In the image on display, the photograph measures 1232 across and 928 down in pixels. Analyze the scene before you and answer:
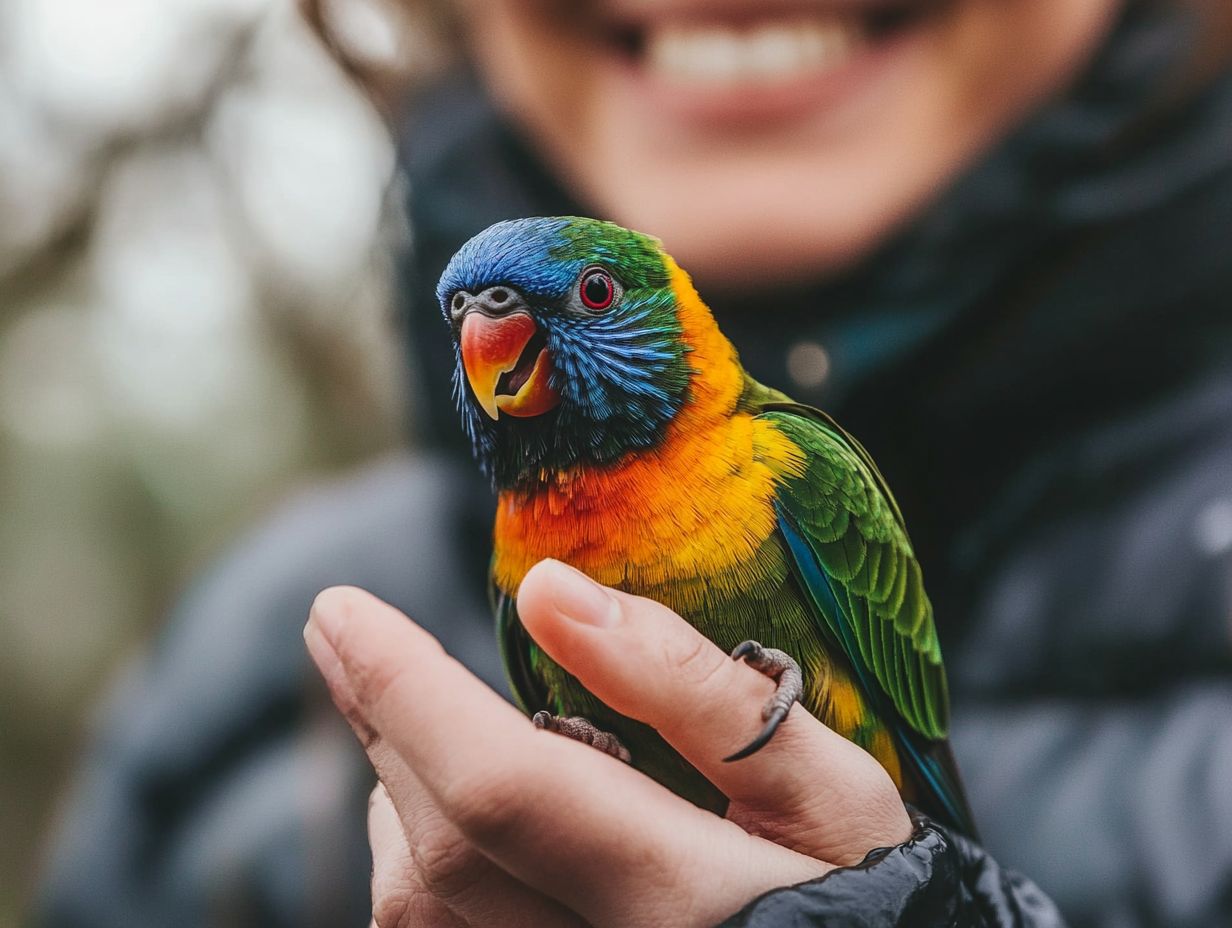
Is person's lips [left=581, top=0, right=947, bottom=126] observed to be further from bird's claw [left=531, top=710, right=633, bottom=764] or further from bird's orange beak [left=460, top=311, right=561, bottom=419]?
bird's claw [left=531, top=710, right=633, bottom=764]

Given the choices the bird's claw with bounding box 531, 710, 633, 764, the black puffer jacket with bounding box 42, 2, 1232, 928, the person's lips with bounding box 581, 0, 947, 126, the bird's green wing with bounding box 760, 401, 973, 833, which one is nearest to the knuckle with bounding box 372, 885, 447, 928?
the bird's claw with bounding box 531, 710, 633, 764

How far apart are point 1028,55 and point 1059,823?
152 cm

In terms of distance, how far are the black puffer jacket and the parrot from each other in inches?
29.0

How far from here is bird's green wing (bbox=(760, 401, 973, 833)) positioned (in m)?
0.81

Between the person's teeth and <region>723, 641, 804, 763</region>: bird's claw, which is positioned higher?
the person's teeth

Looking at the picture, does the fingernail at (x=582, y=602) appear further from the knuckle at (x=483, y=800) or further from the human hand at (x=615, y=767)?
the knuckle at (x=483, y=800)

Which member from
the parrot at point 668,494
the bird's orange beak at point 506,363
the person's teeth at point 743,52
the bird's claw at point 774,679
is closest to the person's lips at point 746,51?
the person's teeth at point 743,52

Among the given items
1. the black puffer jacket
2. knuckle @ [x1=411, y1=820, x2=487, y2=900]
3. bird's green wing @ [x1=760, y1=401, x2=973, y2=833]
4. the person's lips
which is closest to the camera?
knuckle @ [x1=411, y1=820, x2=487, y2=900]

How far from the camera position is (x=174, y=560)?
5.57 metres

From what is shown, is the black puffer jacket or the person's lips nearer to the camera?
the person's lips

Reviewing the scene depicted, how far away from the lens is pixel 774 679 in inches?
27.8

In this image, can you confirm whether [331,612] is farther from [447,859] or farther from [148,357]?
[148,357]

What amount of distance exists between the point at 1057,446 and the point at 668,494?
1.73 m

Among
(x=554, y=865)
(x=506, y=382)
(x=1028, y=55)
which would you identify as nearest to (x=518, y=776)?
(x=554, y=865)
